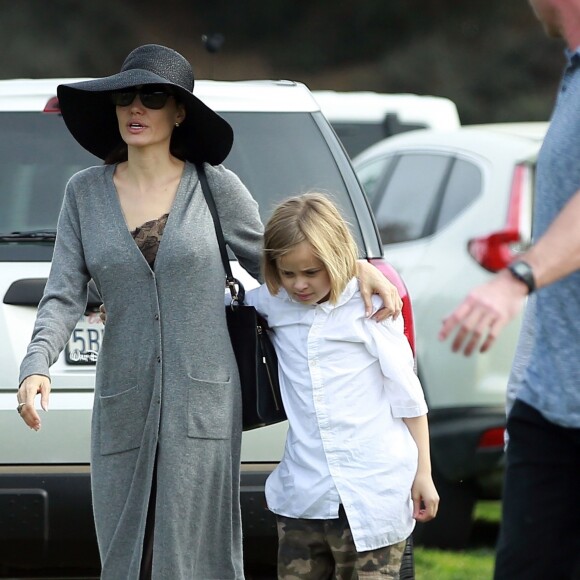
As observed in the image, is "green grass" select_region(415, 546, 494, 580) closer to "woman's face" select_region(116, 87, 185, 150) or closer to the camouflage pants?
the camouflage pants

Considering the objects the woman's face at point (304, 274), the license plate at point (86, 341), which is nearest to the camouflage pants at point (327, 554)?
the woman's face at point (304, 274)

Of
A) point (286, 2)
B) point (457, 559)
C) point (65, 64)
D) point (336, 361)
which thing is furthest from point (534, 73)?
point (336, 361)

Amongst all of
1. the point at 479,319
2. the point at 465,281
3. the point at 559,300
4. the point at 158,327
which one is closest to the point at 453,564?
the point at 465,281

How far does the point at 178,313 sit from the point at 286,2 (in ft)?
87.2

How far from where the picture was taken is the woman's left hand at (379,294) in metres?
3.76

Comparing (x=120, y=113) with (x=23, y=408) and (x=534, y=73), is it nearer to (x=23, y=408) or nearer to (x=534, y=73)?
(x=23, y=408)

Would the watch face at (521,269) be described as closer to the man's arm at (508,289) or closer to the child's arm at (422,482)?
the man's arm at (508,289)

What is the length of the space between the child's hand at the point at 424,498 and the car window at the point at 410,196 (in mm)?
2597

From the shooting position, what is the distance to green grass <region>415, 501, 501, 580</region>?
5.35m

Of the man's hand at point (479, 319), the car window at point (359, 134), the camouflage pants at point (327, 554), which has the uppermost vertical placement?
the car window at point (359, 134)

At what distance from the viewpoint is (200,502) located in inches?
149


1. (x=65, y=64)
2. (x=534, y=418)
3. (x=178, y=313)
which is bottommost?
(x=534, y=418)

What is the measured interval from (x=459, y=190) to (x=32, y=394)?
10.0ft

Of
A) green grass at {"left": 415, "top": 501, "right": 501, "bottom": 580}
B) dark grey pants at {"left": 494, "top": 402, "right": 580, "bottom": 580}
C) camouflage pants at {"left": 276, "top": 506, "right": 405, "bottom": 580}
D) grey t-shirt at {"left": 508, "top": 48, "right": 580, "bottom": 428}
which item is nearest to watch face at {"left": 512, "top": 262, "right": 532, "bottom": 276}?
grey t-shirt at {"left": 508, "top": 48, "right": 580, "bottom": 428}
